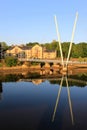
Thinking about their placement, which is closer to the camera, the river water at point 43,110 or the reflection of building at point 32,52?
the river water at point 43,110

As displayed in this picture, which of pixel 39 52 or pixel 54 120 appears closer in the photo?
pixel 54 120

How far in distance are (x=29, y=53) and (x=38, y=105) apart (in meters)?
101

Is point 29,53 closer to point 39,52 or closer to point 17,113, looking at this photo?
point 39,52

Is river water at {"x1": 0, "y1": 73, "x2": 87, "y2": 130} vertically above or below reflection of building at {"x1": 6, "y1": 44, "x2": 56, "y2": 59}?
below

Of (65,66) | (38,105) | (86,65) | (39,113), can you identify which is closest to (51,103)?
(38,105)

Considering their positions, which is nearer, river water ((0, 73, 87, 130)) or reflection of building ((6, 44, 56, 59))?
river water ((0, 73, 87, 130))

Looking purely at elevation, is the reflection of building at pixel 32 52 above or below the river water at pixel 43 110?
above

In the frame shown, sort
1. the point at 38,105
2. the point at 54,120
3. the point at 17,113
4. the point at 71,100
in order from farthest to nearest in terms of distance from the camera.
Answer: the point at 71,100 < the point at 38,105 < the point at 17,113 < the point at 54,120

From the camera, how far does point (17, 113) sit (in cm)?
3222

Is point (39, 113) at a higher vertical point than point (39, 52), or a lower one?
lower

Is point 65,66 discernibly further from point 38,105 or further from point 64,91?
point 38,105

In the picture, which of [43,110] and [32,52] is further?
[32,52]

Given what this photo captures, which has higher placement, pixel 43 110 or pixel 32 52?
pixel 32 52

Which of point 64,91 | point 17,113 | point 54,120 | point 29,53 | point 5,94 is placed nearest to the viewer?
point 54,120
